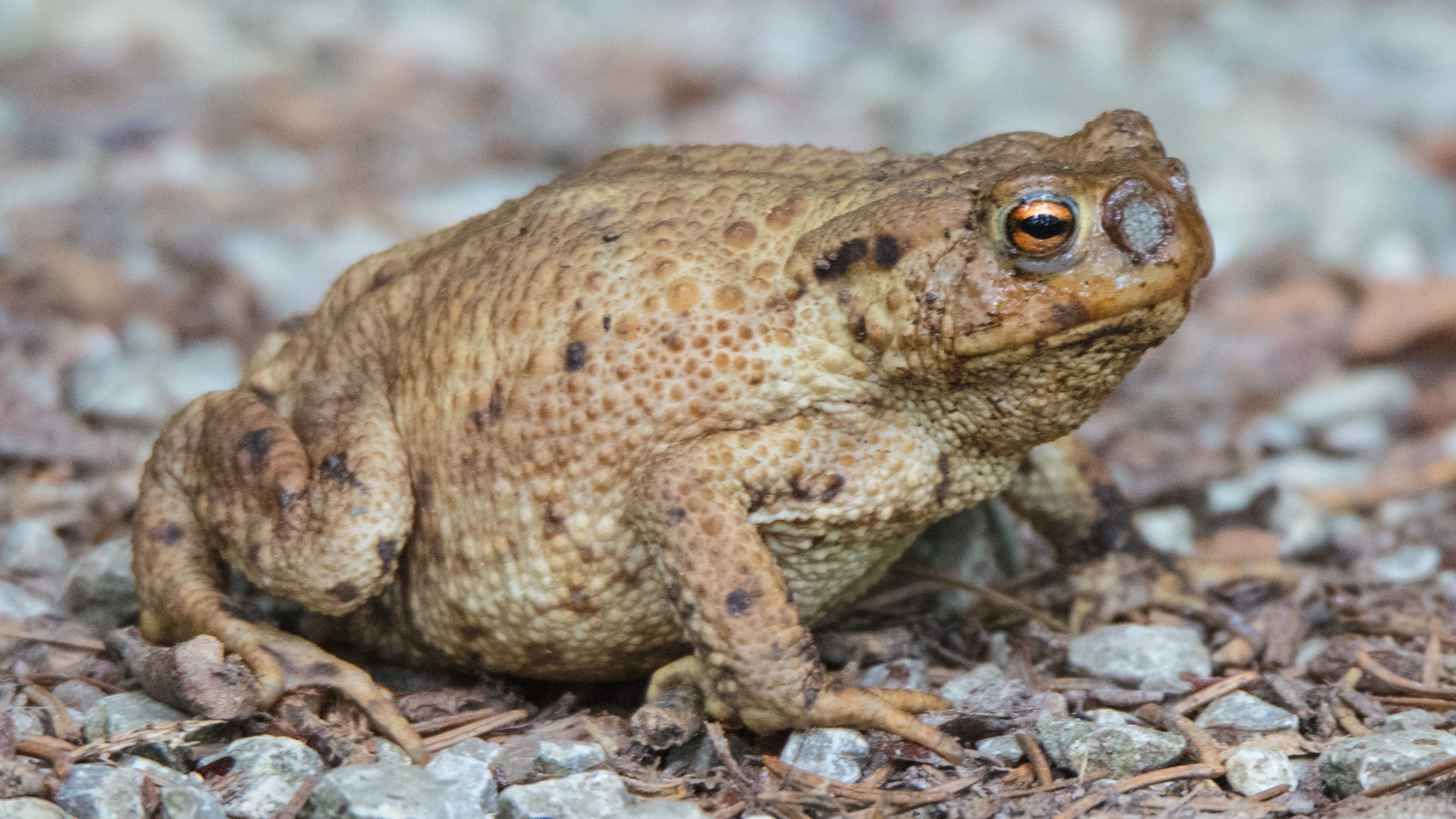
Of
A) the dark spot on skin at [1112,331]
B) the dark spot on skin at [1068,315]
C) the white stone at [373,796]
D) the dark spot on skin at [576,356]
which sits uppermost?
the dark spot on skin at [576,356]

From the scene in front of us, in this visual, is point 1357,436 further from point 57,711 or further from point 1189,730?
point 57,711

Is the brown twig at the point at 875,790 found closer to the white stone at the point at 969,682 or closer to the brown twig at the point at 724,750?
the brown twig at the point at 724,750

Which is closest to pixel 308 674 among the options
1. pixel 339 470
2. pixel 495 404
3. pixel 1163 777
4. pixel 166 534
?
pixel 339 470

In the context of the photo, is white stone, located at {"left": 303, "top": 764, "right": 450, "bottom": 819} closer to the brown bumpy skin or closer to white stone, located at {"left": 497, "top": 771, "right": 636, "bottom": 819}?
white stone, located at {"left": 497, "top": 771, "right": 636, "bottom": 819}

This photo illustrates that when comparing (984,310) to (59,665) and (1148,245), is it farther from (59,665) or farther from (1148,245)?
(59,665)

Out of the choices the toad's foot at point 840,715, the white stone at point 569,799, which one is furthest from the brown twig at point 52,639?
the toad's foot at point 840,715

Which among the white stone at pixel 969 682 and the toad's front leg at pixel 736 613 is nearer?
the toad's front leg at pixel 736 613

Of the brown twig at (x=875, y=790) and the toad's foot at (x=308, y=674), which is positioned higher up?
the toad's foot at (x=308, y=674)
